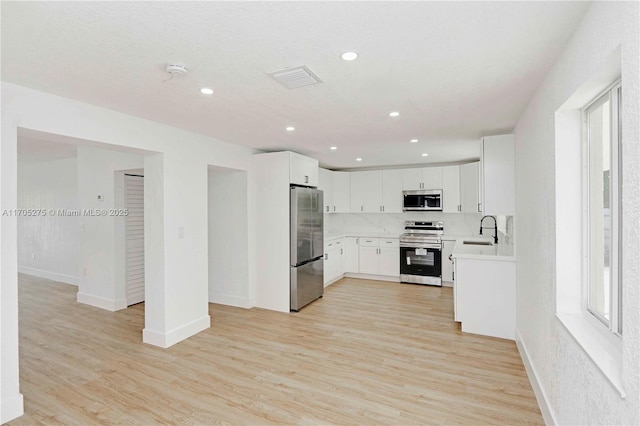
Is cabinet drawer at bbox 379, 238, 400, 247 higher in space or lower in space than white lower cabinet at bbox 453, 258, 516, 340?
higher

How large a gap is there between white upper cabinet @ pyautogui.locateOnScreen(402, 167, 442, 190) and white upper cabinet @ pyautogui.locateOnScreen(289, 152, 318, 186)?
82.1 inches

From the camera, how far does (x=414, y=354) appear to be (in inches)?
126

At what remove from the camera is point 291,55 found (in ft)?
6.14

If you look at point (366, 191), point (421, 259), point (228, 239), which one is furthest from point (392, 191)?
point (228, 239)

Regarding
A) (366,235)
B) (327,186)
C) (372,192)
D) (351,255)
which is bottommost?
(351,255)

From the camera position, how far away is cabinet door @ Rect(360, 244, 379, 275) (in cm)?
643

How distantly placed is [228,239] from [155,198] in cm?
153

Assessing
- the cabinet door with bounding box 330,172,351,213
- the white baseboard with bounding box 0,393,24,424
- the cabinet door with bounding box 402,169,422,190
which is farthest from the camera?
the cabinet door with bounding box 330,172,351,213

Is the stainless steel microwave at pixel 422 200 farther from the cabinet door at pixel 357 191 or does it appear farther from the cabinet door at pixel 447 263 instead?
the cabinet door at pixel 357 191

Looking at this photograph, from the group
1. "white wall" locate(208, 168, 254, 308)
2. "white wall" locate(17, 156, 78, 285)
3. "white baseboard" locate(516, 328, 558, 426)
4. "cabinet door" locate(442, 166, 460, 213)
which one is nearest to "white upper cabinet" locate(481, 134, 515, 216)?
"white baseboard" locate(516, 328, 558, 426)

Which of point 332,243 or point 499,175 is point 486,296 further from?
point 332,243

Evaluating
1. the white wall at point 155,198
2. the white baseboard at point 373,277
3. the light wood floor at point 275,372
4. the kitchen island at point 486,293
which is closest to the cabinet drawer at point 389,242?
the white baseboard at point 373,277

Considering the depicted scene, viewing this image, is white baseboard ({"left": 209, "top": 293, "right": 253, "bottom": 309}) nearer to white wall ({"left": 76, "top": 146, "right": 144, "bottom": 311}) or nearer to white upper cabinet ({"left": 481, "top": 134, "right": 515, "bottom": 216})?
white wall ({"left": 76, "top": 146, "right": 144, "bottom": 311})

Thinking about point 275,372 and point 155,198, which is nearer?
point 275,372
